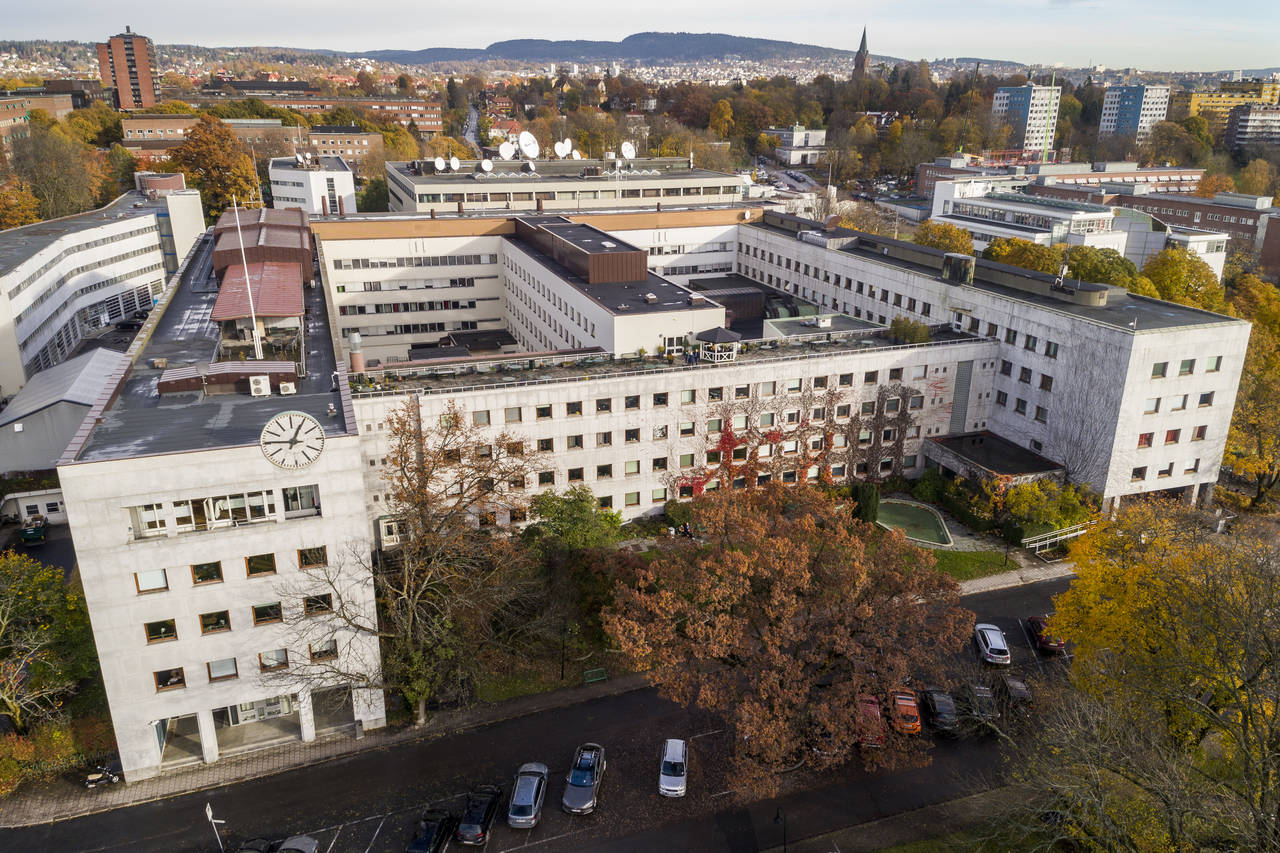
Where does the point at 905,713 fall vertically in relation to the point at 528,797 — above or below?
above

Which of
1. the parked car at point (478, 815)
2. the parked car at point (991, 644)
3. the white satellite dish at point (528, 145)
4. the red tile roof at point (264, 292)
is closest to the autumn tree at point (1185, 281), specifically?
the parked car at point (991, 644)

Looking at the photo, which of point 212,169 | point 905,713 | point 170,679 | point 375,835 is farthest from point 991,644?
point 212,169

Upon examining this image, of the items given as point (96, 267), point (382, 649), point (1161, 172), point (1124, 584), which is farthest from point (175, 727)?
point (1161, 172)

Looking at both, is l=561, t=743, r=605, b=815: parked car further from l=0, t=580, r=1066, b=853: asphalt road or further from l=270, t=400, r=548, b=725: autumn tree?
l=270, t=400, r=548, b=725: autumn tree

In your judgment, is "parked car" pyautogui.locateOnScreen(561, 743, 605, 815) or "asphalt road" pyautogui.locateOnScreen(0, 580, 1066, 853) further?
"parked car" pyautogui.locateOnScreen(561, 743, 605, 815)

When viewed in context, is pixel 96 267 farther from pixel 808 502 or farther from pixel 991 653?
pixel 991 653

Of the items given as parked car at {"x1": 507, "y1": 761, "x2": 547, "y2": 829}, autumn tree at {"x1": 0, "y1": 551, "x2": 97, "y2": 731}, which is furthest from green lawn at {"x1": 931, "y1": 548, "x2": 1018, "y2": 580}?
autumn tree at {"x1": 0, "y1": 551, "x2": 97, "y2": 731}

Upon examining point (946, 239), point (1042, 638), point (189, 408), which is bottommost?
point (1042, 638)

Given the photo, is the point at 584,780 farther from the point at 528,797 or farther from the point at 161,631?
the point at 161,631
